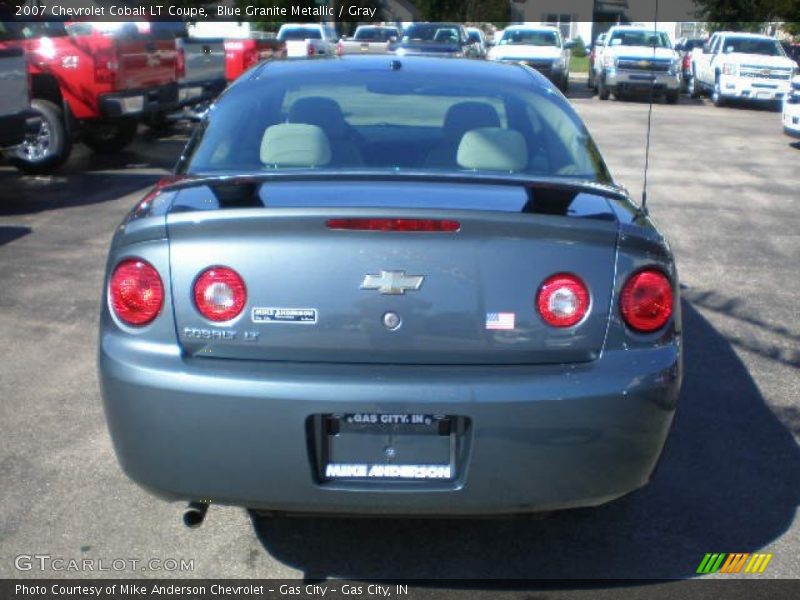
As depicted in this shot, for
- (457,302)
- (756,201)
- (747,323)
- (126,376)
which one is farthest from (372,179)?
(756,201)

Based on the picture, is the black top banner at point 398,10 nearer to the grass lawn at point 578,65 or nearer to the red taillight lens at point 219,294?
the grass lawn at point 578,65

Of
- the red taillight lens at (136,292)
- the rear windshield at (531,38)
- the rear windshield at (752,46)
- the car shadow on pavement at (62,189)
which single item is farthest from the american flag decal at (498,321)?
the rear windshield at (531,38)

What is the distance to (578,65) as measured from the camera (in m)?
46.0

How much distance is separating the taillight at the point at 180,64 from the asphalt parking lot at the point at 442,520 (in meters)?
5.88

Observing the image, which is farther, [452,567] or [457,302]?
[452,567]

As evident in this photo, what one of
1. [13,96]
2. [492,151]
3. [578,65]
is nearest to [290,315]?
[492,151]

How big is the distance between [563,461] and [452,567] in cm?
75

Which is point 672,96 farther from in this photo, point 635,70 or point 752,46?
point 752,46

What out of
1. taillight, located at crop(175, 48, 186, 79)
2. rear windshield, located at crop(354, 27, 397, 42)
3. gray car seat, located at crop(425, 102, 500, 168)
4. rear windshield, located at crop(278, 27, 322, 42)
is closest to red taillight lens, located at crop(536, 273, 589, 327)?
gray car seat, located at crop(425, 102, 500, 168)

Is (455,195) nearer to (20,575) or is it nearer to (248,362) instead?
(248,362)

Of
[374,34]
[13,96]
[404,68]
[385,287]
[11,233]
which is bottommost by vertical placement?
[11,233]

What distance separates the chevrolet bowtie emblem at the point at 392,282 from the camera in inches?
124

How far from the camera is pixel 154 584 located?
359 cm

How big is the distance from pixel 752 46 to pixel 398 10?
34.4 metres
